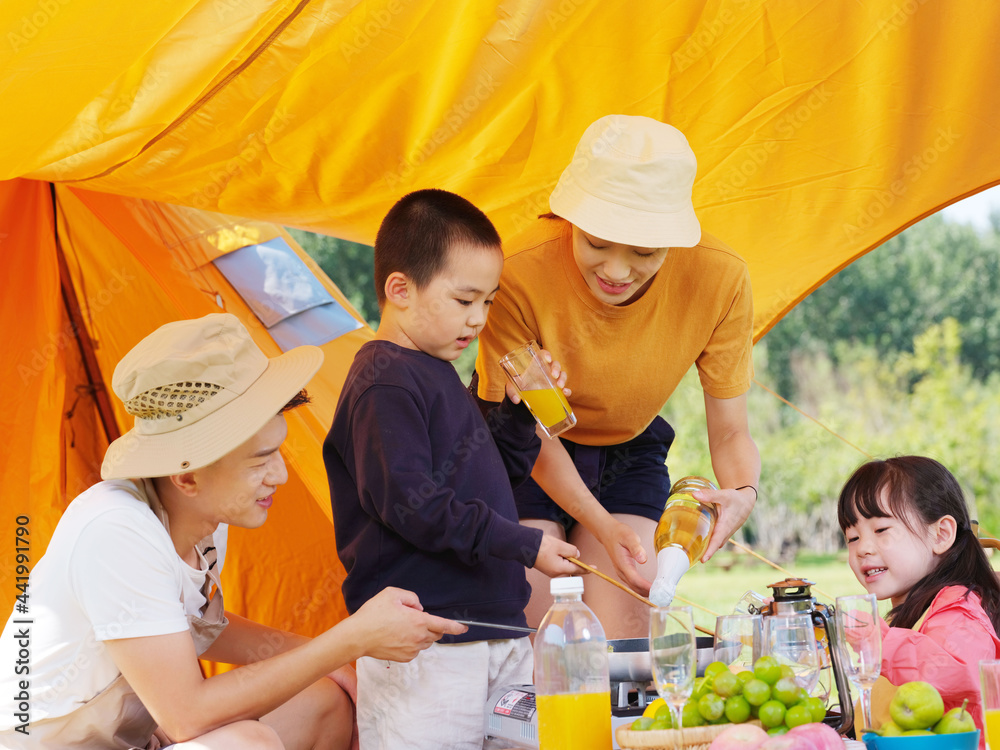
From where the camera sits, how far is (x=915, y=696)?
134cm

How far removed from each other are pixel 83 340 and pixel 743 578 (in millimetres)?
10200

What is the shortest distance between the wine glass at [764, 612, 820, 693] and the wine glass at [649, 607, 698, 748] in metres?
0.19

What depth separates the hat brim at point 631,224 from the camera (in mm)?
1886

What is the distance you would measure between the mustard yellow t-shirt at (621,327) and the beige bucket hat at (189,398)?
0.61 metres

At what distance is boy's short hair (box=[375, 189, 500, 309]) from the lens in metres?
1.96

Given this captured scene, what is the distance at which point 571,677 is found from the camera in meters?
1.53

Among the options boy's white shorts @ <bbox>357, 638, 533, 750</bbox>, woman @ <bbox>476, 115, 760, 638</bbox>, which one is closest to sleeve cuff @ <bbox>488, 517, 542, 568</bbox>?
boy's white shorts @ <bbox>357, 638, 533, 750</bbox>

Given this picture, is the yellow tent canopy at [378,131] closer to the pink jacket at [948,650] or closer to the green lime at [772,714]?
the pink jacket at [948,650]

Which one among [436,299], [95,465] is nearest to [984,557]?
[436,299]

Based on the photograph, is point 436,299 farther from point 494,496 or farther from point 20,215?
point 20,215

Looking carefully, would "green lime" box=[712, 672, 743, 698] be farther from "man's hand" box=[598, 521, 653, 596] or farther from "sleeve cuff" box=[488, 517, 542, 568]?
"man's hand" box=[598, 521, 653, 596]
